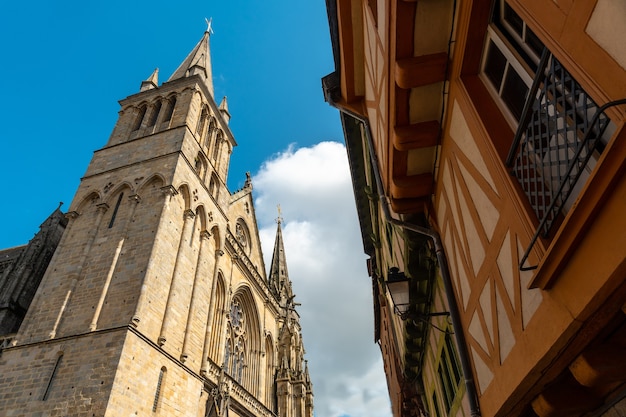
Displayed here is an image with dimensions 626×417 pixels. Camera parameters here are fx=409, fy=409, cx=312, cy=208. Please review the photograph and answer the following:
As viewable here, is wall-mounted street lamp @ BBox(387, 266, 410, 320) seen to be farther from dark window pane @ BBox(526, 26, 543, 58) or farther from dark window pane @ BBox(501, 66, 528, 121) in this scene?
dark window pane @ BBox(526, 26, 543, 58)

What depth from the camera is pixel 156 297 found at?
13.8 meters

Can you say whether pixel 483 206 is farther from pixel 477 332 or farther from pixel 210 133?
pixel 210 133

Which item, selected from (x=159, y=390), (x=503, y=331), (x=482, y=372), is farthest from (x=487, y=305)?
(x=159, y=390)

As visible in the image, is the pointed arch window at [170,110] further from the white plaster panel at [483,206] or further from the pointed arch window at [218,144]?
the white plaster panel at [483,206]

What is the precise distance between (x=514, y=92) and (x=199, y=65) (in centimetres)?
2508

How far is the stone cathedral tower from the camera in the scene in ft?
38.4

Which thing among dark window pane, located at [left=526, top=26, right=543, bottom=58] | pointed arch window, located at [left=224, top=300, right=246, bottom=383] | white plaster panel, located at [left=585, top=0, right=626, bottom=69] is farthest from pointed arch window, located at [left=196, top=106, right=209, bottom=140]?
white plaster panel, located at [left=585, top=0, right=626, bottom=69]

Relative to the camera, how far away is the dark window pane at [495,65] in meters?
3.43

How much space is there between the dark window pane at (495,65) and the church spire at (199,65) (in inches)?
909

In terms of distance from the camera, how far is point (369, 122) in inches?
302

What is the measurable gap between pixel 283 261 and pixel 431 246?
28.8 m

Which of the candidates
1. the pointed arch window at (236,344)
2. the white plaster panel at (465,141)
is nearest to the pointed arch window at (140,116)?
the pointed arch window at (236,344)

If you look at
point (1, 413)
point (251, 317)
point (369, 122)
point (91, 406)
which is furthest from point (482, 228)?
point (251, 317)

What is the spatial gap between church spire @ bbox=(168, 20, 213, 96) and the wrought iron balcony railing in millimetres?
24173
